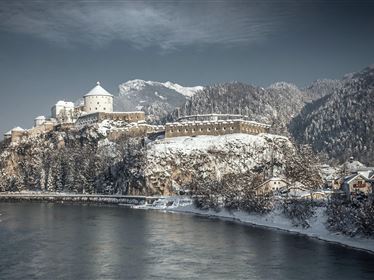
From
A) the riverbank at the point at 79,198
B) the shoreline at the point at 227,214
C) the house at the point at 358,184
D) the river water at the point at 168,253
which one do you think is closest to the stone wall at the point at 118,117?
the riverbank at the point at 79,198

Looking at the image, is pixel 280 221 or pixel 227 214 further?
pixel 227 214

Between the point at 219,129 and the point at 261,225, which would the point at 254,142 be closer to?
the point at 219,129

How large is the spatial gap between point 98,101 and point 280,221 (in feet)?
305

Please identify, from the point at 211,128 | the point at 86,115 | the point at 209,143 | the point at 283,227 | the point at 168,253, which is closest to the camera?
the point at 168,253

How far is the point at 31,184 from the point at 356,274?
10987 centimetres

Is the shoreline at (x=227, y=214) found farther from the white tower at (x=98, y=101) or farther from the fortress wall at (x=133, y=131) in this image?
the white tower at (x=98, y=101)

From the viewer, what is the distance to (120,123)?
12825cm

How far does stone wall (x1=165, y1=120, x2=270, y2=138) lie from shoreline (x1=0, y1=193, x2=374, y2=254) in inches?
892

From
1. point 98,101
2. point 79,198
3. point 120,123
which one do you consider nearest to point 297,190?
point 79,198

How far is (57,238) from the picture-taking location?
5019 cm

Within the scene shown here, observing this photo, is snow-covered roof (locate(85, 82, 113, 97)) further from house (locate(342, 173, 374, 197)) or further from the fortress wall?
house (locate(342, 173, 374, 197))

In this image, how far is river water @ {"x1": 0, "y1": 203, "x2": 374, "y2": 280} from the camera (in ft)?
112

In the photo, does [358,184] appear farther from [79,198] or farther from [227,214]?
[79,198]

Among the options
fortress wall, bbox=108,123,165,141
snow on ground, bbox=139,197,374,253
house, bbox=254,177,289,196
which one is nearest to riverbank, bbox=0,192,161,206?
snow on ground, bbox=139,197,374,253
